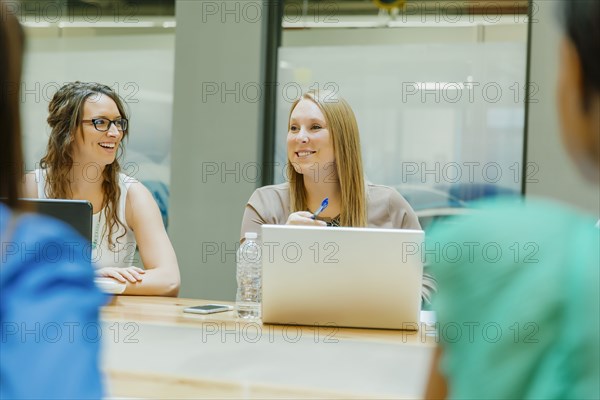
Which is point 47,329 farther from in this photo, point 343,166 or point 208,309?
point 343,166

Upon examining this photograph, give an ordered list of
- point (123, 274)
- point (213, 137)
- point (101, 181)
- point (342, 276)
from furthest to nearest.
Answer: point (213, 137), point (101, 181), point (123, 274), point (342, 276)

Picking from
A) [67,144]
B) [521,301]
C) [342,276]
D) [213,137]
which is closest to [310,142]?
[67,144]

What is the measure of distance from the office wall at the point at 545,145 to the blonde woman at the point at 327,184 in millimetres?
1204

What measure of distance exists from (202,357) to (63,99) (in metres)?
1.85

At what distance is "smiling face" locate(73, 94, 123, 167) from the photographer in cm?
294

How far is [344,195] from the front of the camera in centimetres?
278

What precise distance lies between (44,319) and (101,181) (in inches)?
100.0

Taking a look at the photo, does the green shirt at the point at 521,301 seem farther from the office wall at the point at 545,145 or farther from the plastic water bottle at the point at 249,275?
the office wall at the point at 545,145

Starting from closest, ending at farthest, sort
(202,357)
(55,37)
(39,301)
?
(39,301)
(202,357)
(55,37)

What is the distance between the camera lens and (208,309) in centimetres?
212

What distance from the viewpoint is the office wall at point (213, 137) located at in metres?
4.06

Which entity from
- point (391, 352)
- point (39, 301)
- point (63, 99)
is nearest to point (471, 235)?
point (39, 301)

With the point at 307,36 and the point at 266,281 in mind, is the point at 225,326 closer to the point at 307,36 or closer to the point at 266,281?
the point at 266,281

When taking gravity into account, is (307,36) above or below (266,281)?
above
